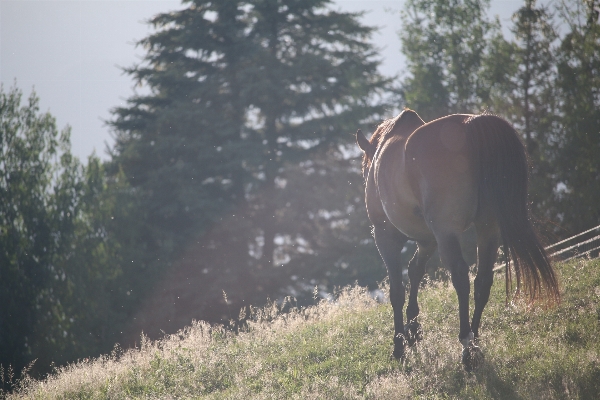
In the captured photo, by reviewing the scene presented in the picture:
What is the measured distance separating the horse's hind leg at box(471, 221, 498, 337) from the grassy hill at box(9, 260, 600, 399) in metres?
0.53

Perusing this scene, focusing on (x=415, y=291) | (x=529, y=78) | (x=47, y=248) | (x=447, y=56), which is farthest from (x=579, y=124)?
(x=47, y=248)

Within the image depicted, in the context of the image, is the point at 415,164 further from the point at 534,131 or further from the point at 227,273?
the point at 227,273

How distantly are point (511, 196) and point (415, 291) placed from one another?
2.12 metres

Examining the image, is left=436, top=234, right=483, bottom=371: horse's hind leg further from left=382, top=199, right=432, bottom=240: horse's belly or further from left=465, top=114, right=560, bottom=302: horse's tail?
left=382, top=199, right=432, bottom=240: horse's belly

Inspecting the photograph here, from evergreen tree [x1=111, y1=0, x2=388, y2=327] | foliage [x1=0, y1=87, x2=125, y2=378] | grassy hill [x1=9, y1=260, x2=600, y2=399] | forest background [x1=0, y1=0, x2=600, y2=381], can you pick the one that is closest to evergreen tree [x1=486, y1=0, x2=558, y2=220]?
forest background [x1=0, y1=0, x2=600, y2=381]

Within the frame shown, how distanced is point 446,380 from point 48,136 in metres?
32.8

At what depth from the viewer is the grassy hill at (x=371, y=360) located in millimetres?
5795

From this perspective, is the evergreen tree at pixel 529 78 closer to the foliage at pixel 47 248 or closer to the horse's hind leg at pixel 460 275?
the foliage at pixel 47 248

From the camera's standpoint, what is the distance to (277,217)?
3347cm

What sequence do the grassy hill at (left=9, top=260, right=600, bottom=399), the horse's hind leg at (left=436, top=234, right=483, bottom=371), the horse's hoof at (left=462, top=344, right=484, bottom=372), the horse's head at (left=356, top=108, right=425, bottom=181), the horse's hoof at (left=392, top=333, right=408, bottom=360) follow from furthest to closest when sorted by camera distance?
the horse's head at (left=356, top=108, right=425, bottom=181) → the horse's hoof at (left=392, top=333, right=408, bottom=360) → the horse's hind leg at (left=436, top=234, right=483, bottom=371) → the horse's hoof at (left=462, top=344, right=484, bottom=372) → the grassy hill at (left=9, top=260, right=600, bottom=399)

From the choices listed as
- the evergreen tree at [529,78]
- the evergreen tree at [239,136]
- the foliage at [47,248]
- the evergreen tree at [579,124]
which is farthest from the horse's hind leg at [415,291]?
the foliage at [47,248]

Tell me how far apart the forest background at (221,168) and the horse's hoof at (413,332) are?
2215cm

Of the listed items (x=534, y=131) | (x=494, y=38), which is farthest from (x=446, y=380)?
(x=494, y=38)

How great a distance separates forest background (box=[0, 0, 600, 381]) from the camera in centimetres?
3070
